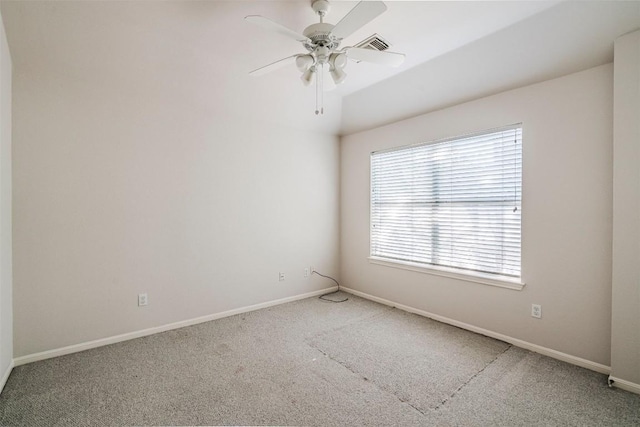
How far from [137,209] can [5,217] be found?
89cm

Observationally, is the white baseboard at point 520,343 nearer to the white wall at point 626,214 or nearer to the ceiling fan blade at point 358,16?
the white wall at point 626,214

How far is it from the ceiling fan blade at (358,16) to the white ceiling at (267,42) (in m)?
0.35

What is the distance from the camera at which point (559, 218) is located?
2486mm

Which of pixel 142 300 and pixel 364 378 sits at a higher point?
pixel 142 300

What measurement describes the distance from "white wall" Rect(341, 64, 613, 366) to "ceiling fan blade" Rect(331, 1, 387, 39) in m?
1.81

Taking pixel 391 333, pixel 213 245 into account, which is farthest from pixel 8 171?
pixel 391 333

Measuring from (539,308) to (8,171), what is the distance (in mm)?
4430

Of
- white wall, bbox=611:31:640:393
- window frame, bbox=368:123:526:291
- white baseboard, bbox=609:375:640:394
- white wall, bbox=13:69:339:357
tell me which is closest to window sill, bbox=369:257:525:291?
window frame, bbox=368:123:526:291

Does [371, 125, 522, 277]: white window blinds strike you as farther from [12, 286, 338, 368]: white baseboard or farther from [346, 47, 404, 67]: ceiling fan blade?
[12, 286, 338, 368]: white baseboard

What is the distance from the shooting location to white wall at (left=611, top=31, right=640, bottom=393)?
2.02 m

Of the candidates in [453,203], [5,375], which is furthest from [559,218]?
[5,375]

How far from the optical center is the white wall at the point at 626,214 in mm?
2016

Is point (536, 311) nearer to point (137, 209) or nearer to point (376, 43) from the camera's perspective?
point (376, 43)

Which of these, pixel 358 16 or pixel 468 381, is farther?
pixel 468 381
